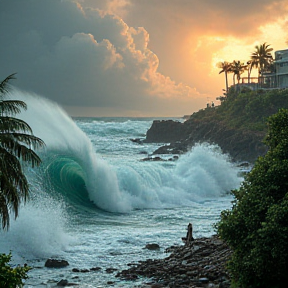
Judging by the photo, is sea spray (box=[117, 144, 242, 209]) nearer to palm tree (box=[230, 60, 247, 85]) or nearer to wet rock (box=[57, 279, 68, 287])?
wet rock (box=[57, 279, 68, 287])

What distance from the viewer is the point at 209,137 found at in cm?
6084

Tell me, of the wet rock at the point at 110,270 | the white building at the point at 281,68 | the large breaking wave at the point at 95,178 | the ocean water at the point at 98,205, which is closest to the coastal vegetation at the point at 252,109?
the white building at the point at 281,68

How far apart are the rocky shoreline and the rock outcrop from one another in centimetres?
2650

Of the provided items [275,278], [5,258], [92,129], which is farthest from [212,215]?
[92,129]

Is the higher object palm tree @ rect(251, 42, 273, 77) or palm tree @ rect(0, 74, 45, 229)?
palm tree @ rect(251, 42, 273, 77)

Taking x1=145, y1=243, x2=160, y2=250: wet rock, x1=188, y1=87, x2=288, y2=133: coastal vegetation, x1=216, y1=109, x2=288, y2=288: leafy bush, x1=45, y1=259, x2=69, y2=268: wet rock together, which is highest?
x1=188, y1=87, x2=288, y2=133: coastal vegetation

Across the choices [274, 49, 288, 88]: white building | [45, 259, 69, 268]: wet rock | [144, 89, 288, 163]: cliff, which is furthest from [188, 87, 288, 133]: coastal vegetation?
[45, 259, 69, 268]: wet rock

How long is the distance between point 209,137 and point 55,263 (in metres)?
47.5

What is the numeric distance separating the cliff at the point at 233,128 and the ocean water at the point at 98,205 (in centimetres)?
1706

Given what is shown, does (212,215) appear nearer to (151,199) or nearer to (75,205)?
(151,199)

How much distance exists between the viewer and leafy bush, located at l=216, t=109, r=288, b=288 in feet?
35.6

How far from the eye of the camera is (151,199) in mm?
27734

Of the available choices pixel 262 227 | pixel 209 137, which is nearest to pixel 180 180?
pixel 262 227

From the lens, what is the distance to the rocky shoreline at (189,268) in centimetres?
1275
